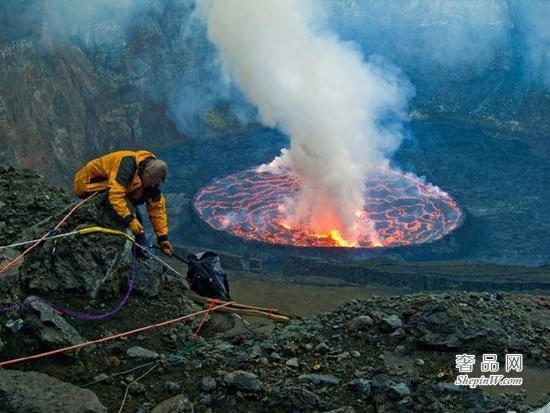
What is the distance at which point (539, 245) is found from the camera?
22734 millimetres

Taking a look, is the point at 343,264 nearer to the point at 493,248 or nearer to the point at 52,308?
the point at 493,248

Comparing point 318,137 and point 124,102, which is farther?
point 124,102

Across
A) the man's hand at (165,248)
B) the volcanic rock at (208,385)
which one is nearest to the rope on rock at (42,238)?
the man's hand at (165,248)

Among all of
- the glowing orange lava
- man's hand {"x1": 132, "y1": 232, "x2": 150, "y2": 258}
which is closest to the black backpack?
man's hand {"x1": 132, "y1": 232, "x2": 150, "y2": 258}

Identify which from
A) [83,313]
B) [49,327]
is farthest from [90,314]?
[49,327]

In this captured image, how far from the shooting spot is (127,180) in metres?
7.48

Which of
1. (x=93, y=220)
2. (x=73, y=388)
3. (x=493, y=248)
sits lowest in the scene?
(x=493, y=248)

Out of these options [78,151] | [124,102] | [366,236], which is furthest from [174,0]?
[366,236]

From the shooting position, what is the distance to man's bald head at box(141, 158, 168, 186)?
A: 24.4 feet

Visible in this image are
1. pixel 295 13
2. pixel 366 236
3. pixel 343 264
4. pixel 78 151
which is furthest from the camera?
pixel 295 13

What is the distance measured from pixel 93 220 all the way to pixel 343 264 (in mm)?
13005

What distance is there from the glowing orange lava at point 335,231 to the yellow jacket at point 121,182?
508 inches

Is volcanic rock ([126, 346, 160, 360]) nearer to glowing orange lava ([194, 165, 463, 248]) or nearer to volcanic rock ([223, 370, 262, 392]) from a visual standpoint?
volcanic rock ([223, 370, 262, 392])

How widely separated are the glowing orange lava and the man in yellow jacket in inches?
512
